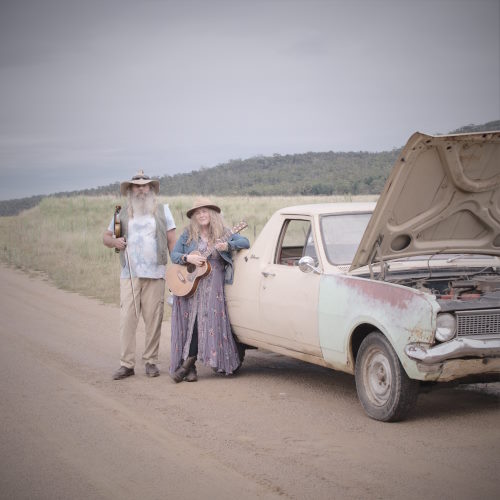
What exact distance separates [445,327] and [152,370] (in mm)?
3687

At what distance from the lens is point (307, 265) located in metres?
7.60

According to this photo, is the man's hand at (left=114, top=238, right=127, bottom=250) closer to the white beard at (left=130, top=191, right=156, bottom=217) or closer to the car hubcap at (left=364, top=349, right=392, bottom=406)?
the white beard at (left=130, top=191, right=156, bottom=217)

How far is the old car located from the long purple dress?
0.17 m

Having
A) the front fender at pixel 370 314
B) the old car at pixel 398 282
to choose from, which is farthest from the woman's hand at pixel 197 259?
the front fender at pixel 370 314

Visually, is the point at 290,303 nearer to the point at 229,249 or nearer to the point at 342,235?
the point at 342,235

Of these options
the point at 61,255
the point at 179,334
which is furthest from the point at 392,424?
the point at 61,255

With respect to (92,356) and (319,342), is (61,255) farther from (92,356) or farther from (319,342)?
(319,342)

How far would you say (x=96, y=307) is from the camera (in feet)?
47.2

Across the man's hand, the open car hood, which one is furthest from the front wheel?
the man's hand

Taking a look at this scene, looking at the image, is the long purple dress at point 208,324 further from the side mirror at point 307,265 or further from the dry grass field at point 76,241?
the dry grass field at point 76,241

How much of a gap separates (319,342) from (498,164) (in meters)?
2.12

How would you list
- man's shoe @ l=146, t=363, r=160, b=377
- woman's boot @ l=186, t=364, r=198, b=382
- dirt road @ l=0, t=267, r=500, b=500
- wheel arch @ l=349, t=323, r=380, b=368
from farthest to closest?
man's shoe @ l=146, t=363, r=160, b=377 < woman's boot @ l=186, t=364, r=198, b=382 < wheel arch @ l=349, t=323, r=380, b=368 < dirt road @ l=0, t=267, r=500, b=500

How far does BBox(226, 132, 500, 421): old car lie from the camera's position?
6.57m

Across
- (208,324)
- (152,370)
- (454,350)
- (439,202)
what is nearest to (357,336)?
(454,350)
